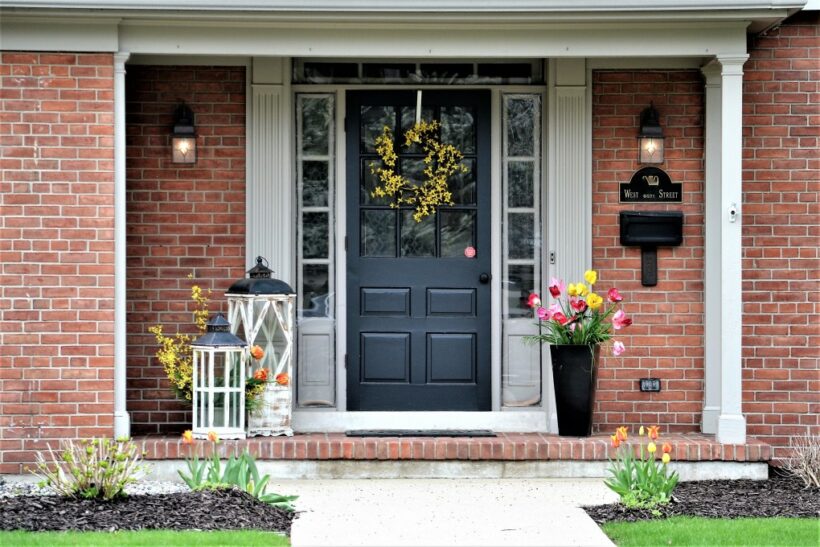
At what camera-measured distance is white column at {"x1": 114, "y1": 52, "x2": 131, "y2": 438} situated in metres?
8.34

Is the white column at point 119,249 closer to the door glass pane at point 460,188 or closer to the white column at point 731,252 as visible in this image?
the door glass pane at point 460,188

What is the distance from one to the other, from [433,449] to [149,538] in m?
2.63

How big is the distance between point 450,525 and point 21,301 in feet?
11.1

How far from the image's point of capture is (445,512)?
7254 mm

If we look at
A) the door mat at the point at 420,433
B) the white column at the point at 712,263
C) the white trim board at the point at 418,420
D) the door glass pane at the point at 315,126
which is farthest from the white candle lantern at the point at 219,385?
the white column at the point at 712,263

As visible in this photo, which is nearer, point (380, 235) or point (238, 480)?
point (238, 480)

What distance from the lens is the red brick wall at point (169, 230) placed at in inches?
356

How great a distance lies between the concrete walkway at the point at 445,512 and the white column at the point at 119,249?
1.22 m

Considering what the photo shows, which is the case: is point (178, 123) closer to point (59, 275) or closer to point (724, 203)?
point (59, 275)

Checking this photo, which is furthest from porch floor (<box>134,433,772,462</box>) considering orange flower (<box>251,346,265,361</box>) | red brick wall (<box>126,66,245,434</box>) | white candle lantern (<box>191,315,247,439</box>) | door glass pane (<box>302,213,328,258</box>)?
door glass pane (<box>302,213,328,258</box>)

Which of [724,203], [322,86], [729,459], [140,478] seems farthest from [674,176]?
[140,478]

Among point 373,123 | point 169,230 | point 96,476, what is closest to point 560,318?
point 373,123

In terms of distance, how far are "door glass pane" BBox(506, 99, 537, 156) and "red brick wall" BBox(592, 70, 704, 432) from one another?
48 cm

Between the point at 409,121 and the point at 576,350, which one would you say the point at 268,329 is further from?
the point at 576,350
